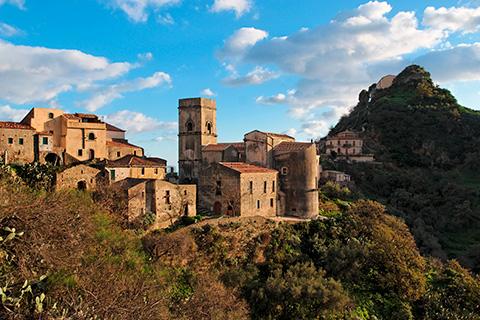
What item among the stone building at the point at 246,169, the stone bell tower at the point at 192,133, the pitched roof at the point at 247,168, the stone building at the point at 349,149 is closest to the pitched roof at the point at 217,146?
the stone building at the point at 246,169

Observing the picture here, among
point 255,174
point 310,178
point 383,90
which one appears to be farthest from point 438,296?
point 383,90

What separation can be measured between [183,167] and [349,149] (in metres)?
42.8

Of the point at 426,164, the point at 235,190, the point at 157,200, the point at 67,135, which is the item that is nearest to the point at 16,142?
the point at 67,135

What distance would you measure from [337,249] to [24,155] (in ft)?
93.0

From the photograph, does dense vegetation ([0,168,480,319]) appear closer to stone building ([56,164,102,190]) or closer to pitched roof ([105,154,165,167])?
stone building ([56,164,102,190])

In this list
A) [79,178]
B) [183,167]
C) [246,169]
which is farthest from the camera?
[183,167]

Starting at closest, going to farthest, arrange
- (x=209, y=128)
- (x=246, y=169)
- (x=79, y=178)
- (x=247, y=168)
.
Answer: (x=79, y=178), (x=246, y=169), (x=247, y=168), (x=209, y=128)

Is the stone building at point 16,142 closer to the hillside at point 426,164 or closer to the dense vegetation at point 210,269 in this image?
the dense vegetation at point 210,269

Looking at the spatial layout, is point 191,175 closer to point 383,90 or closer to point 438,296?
point 438,296

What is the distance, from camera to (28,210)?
504 inches

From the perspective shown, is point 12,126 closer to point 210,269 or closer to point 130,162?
point 130,162

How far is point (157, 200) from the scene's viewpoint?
28.4m

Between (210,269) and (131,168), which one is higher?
(131,168)

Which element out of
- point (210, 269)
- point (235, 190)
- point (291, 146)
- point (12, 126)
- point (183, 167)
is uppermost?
point (12, 126)
